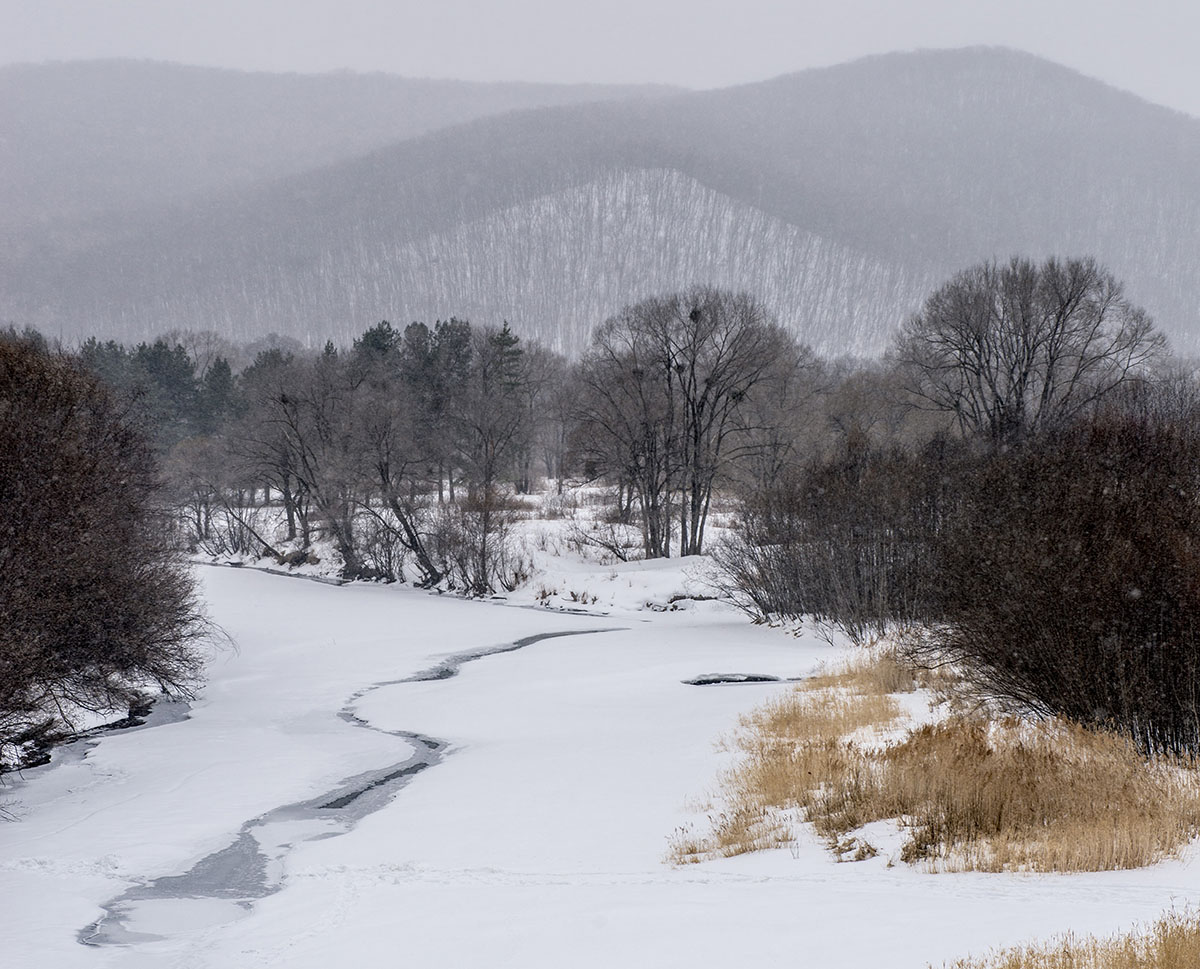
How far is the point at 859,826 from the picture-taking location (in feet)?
29.4

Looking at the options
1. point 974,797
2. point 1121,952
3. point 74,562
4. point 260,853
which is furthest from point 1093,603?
point 74,562

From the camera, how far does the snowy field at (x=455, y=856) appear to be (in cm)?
627

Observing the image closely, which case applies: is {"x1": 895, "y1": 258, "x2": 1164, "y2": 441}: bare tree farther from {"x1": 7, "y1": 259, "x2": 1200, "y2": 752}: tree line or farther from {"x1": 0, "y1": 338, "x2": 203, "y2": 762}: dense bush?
{"x1": 0, "y1": 338, "x2": 203, "y2": 762}: dense bush

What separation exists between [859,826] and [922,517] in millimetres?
19475

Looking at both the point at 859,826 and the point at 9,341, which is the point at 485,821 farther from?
the point at 9,341

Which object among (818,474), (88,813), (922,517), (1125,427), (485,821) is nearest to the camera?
(485,821)

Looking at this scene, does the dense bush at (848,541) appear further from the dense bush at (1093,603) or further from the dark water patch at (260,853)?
the dark water patch at (260,853)

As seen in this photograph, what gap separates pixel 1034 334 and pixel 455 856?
41845mm

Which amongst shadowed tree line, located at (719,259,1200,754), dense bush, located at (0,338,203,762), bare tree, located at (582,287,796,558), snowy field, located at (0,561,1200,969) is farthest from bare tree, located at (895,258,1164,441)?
dense bush, located at (0,338,203,762)

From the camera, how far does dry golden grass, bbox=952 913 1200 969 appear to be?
4.42 m

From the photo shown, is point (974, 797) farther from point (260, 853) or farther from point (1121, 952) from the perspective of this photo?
point (260, 853)

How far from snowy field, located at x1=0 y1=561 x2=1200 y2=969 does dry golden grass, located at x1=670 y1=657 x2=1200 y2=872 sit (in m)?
0.37

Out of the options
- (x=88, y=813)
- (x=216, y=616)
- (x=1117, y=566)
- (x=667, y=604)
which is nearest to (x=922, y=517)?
(x=667, y=604)

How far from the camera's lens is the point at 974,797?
8477 mm
